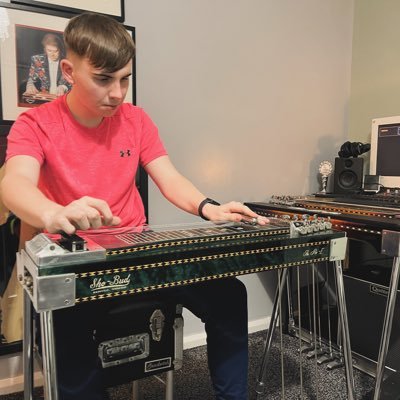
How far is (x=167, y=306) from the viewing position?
3.14 feet

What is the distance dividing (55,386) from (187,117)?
1236 millimetres

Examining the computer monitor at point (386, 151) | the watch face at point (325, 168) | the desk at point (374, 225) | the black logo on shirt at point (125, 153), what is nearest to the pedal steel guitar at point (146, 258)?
the desk at point (374, 225)

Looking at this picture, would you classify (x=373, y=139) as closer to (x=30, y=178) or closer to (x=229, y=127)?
(x=229, y=127)

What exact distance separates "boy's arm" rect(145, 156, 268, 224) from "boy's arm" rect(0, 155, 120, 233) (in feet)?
1.18

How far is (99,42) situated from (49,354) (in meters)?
0.67

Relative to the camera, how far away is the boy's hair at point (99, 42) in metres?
0.90

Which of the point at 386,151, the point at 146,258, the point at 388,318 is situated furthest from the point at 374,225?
the point at 146,258

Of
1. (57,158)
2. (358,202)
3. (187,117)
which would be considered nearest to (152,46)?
(187,117)

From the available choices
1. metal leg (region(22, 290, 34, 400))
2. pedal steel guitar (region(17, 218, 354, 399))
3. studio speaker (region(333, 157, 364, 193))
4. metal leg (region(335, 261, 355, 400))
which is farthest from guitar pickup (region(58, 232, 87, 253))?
studio speaker (region(333, 157, 364, 193))

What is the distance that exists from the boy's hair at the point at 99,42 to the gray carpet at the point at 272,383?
115 centimetres

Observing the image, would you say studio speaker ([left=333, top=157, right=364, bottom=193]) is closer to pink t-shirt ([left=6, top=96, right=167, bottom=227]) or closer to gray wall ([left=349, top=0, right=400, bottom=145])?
gray wall ([left=349, top=0, right=400, bottom=145])

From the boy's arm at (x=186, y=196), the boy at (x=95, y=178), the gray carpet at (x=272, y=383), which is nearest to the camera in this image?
the boy at (x=95, y=178)

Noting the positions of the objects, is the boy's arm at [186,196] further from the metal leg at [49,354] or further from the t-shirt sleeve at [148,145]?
the metal leg at [49,354]

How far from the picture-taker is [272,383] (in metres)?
1.51
